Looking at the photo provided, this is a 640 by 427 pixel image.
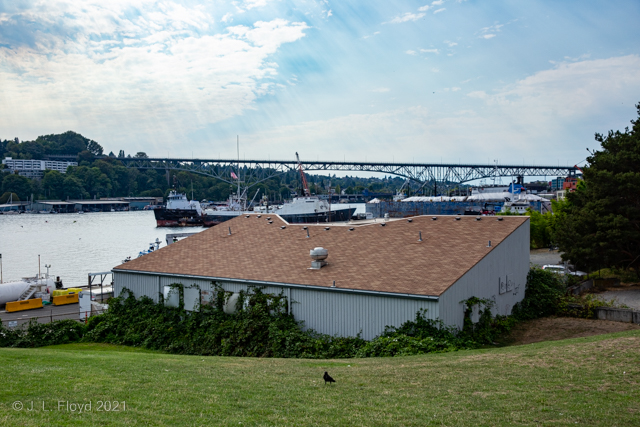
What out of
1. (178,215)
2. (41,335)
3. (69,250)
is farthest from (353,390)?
(178,215)

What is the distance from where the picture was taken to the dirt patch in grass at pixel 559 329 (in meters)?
15.9

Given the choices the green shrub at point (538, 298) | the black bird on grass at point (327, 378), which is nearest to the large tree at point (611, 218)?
the green shrub at point (538, 298)

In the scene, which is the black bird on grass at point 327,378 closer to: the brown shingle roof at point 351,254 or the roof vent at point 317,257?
the brown shingle roof at point 351,254

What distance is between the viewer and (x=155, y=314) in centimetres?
1886

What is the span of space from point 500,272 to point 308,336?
295 inches

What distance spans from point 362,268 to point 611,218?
53.5ft

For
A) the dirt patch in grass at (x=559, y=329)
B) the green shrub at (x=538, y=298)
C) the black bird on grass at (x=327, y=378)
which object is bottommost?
the dirt patch in grass at (x=559, y=329)

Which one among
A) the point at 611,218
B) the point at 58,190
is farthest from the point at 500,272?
the point at 58,190

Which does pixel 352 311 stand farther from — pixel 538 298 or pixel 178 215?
pixel 178 215

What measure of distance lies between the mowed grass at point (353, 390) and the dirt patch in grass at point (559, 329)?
372cm

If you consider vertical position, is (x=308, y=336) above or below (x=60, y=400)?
below

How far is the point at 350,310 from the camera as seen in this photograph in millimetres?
15273

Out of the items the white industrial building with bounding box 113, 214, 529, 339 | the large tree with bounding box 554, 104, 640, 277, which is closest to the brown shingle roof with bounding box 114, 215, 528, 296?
the white industrial building with bounding box 113, 214, 529, 339

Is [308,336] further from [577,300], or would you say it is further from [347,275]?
[577,300]
